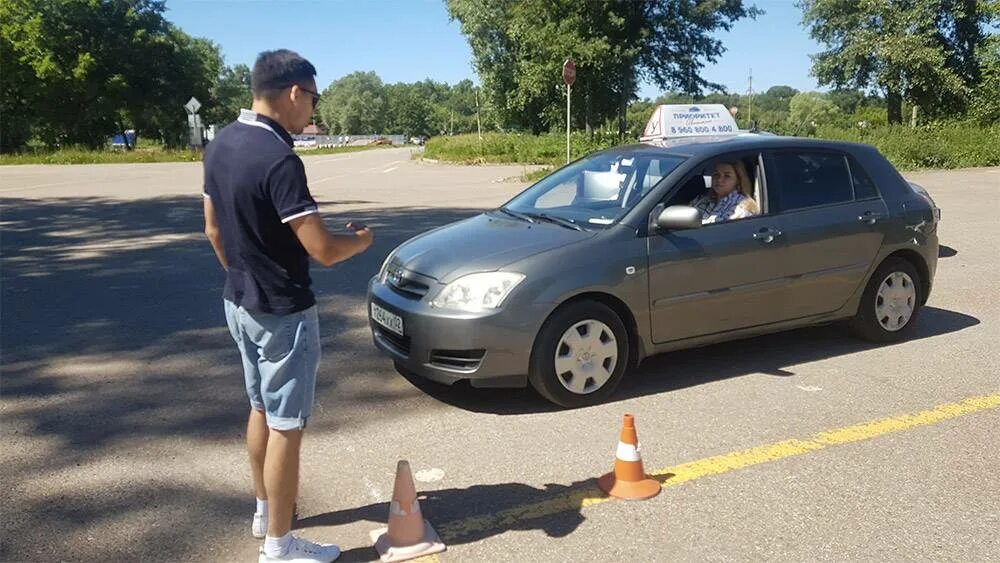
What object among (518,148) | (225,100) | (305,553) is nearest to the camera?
(305,553)

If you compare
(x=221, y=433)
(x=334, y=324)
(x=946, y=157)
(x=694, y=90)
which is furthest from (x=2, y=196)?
(x=694, y=90)

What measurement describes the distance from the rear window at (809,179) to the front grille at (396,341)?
2726mm

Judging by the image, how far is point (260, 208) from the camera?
2.67 metres

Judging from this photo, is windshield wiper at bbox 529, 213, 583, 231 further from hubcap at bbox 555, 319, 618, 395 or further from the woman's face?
the woman's face

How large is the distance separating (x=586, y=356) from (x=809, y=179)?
2275mm

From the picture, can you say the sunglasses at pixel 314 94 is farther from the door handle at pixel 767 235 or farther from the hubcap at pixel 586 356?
the door handle at pixel 767 235

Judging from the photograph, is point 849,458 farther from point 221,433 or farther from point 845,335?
point 221,433

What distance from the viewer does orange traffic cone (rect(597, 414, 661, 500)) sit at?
3.55 meters

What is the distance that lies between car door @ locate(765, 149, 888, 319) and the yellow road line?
3.78 ft

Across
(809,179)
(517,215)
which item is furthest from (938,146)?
(517,215)

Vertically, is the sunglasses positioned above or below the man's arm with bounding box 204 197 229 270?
above

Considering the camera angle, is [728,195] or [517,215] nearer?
[728,195]

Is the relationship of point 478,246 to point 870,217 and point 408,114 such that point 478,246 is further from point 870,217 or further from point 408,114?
point 408,114

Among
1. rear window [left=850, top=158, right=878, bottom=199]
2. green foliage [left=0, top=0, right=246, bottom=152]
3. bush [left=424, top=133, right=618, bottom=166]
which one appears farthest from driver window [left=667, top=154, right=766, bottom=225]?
green foliage [left=0, top=0, right=246, bottom=152]
